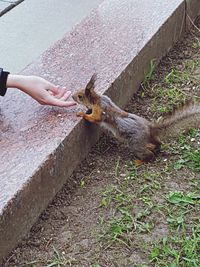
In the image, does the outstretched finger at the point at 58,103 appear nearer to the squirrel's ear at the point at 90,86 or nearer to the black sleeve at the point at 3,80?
the squirrel's ear at the point at 90,86

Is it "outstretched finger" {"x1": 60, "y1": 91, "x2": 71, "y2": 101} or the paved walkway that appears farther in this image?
the paved walkway

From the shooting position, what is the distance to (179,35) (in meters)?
4.67

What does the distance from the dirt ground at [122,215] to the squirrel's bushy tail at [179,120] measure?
0.11 metres

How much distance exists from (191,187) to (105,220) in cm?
46

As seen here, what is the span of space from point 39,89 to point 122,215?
2.43 ft

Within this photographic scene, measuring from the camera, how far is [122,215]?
2988 millimetres

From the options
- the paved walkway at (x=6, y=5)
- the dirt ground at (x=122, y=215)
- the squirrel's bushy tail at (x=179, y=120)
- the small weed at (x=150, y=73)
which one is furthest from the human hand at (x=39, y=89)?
the paved walkway at (x=6, y=5)

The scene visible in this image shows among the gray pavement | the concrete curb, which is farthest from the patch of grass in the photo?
the gray pavement

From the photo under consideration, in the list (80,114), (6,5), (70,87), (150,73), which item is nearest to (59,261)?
(80,114)

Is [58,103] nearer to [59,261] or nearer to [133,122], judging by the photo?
[133,122]

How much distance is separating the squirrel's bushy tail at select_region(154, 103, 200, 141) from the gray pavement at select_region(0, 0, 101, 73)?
104cm

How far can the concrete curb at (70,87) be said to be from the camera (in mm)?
2824

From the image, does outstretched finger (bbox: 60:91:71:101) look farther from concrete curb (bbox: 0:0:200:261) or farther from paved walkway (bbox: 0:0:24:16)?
paved walkway (bbox: 0:0:24:16)

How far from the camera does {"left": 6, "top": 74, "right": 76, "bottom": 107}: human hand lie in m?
3.32
